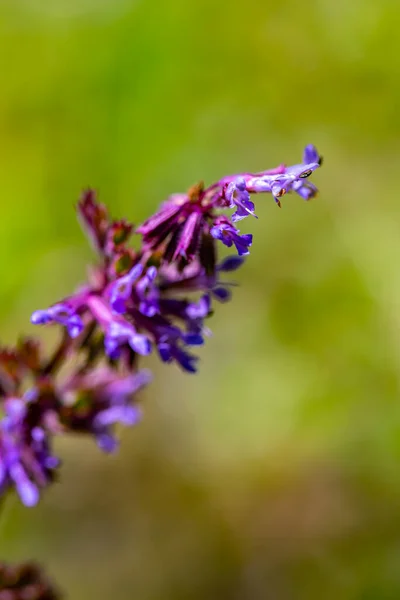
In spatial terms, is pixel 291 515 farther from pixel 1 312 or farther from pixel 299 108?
pixel 299 108

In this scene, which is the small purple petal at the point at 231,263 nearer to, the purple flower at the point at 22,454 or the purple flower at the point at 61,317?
the purple flower at the point at 61,317

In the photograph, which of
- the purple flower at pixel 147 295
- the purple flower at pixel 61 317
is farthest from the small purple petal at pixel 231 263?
the purple flower at pixel 61 317

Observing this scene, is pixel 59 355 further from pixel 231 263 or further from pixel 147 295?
pixel 231 263

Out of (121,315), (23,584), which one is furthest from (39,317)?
(23,584)

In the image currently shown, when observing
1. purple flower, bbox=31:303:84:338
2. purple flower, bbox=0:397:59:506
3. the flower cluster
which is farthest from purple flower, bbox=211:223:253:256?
purple flower, bbox=0:397:59:506

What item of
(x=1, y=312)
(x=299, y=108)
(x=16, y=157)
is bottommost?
(x=1, y=312)

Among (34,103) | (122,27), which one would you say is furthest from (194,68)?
(34,103)

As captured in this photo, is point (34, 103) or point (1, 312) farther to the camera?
point (34, 103)

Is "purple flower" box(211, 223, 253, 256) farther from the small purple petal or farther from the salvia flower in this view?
the salvia flower
